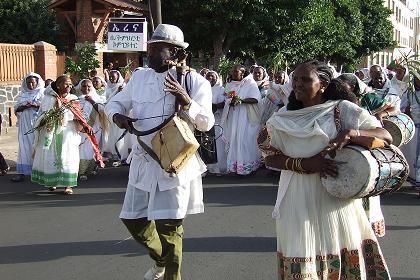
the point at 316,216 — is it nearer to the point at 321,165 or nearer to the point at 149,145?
the point at 321,165

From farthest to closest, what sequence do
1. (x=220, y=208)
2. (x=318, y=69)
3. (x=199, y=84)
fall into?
(x=220, y=208), (x=199, y=84), (x=318, y=69)

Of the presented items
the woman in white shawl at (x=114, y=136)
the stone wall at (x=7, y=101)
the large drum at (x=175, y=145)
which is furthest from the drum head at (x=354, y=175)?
the stone wall at (x=7, y=101)

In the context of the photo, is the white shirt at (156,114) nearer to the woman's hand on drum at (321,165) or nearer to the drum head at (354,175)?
the woman's hand on drum at (321,165)

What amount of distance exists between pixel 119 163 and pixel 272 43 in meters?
12.6

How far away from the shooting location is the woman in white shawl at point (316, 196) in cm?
332

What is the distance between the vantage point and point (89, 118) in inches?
439

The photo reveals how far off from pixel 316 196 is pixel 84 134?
7010mm

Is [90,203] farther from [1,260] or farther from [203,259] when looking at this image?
[203,259]

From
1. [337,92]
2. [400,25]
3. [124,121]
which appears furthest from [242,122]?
[400,25]

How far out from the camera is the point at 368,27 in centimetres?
4231

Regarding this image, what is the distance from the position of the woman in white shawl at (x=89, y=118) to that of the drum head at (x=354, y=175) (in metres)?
7.19

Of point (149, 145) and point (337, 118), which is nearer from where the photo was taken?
point (337, 118)

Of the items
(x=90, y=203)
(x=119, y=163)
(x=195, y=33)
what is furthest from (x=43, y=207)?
(x=195, y=33)

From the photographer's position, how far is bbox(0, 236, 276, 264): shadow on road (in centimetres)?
565
